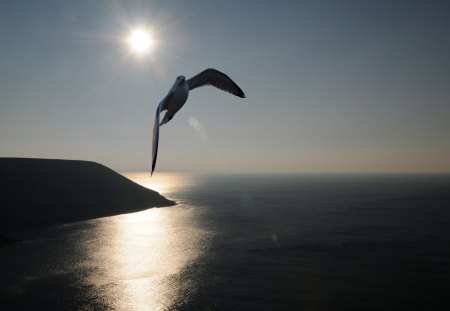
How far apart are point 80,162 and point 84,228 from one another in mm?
38743

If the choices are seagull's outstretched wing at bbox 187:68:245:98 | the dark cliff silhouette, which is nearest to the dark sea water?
the dark cliff silhouette

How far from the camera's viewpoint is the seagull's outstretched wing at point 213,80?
23.7ft

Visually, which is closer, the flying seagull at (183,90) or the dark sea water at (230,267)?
the flying seagull at (183,90)

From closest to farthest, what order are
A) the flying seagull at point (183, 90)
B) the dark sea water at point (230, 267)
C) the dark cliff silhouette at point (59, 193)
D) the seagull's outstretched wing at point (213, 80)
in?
1. the flying seagull at point (183, 90)
2. the seagull's outstretched wing at point (213, 80)
3. the dark sea water at point (230, 267)
4. the dark cliff silhouette at point (59, 193)

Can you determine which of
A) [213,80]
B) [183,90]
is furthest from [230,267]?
[183,90]

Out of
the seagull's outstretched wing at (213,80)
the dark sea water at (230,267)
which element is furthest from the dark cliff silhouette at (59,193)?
the seagull's outstretched wing at (213,80)

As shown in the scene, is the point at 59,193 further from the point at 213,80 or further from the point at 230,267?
the point at 213,80

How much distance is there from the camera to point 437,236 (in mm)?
68688

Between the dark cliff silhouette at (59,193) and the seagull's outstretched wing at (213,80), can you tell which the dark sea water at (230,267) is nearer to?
the dark cliff silhouette at (59,193)

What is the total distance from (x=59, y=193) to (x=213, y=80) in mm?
96874

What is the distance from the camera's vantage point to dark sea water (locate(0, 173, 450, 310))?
1411 inches

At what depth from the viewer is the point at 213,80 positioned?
25.1 feet

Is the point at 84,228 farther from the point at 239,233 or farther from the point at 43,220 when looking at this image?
the point at 239,233

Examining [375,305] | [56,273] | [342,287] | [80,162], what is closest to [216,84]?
[375,305]
